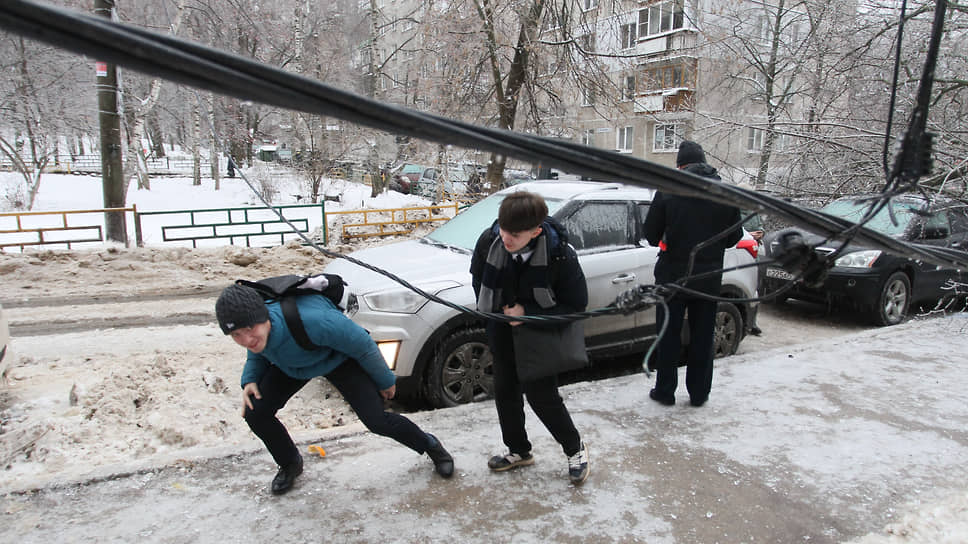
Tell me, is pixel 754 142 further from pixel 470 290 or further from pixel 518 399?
pixel 518 399

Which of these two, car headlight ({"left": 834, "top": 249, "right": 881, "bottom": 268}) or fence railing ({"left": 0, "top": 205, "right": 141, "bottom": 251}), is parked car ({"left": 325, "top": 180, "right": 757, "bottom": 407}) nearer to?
car headlight ({"left": 834, "top": 249, "right": 881, "bottom": 268})

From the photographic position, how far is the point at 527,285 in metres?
2.95

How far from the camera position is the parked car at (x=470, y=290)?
418 cm

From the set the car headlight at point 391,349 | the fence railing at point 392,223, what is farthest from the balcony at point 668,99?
the car headlight at point 391,349

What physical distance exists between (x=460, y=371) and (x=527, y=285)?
66.4 inches

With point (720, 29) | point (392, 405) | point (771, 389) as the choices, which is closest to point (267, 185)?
point (720, 29)

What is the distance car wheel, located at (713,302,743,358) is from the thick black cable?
4.16 m

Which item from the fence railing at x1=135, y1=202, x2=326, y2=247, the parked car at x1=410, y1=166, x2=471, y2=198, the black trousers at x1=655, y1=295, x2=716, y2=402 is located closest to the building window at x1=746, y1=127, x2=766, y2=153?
the black trousers at x1=655, y1=295, x2=716, y2=402

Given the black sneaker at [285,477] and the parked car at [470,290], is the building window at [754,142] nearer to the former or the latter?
the parked car at [470,290]

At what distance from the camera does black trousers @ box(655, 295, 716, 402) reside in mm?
4117

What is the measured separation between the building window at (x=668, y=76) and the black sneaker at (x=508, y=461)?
9577mm

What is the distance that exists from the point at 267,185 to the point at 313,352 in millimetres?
20094

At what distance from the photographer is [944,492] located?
3240 millimetres

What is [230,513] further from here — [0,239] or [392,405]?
[0,239]
